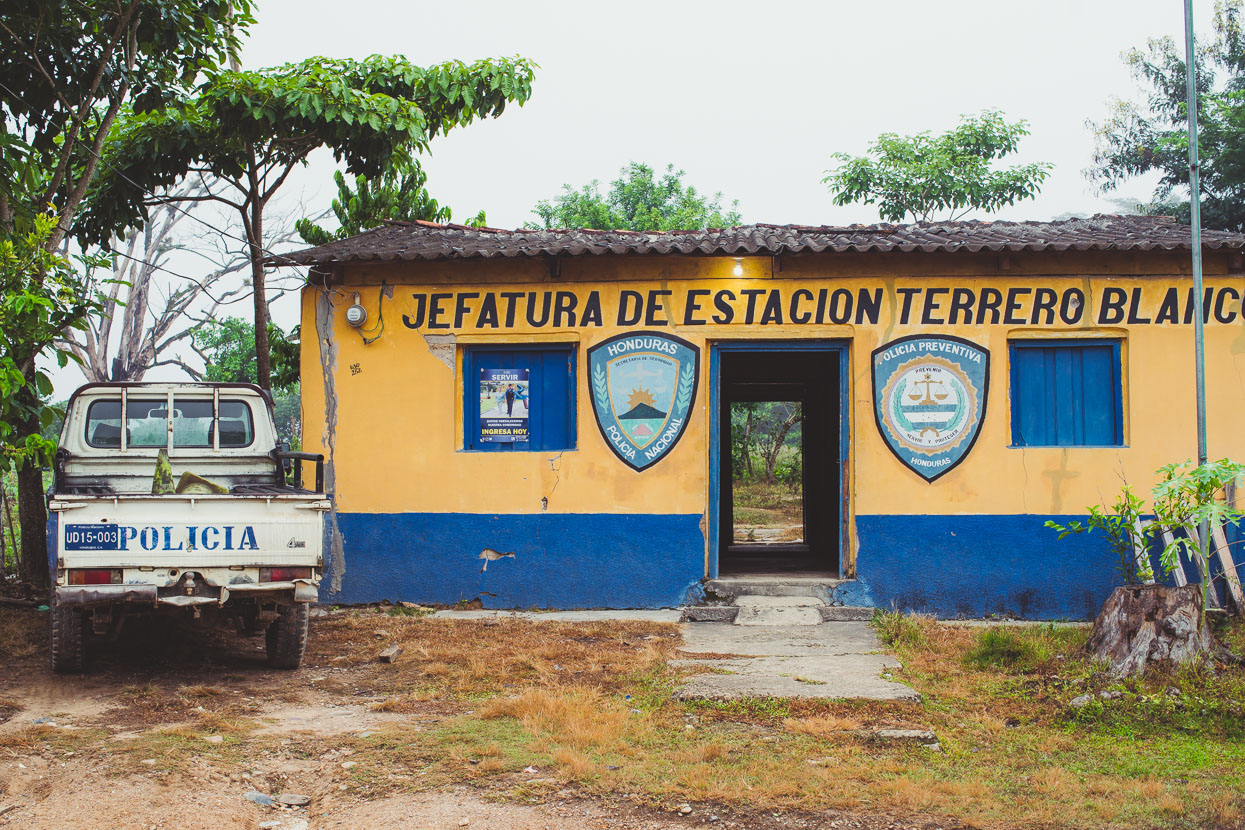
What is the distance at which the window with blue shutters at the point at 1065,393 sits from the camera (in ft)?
29.6

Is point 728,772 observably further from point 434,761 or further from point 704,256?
point 704,256

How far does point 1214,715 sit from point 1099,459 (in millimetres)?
3785

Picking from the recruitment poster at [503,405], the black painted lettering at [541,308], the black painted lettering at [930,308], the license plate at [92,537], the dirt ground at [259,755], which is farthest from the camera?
the recruitment poster at [503,405]

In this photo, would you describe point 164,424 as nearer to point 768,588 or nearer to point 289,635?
point 289,635

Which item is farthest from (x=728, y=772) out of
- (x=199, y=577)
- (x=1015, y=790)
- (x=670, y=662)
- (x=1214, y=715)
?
(x=199, y=577)

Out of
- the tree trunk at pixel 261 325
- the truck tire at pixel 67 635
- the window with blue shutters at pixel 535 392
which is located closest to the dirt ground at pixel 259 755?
the truck tire at pixel 67 635

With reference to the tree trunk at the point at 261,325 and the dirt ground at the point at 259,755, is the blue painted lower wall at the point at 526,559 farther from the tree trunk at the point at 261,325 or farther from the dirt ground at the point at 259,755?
the tree trunk at the point at 261,325

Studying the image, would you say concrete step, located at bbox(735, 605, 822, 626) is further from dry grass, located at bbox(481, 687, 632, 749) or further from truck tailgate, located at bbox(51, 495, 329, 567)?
truck tailgate, located at bbox(51, 495, 329, 567)

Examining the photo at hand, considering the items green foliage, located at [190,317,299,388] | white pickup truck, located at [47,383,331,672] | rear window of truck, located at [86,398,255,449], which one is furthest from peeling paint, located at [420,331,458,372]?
green foliage, located at [190,317,299,388]

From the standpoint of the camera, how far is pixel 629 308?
9.23 meters

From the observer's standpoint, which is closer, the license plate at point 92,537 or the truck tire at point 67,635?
the license plate at point 92,537

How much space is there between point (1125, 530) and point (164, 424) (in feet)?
26.2

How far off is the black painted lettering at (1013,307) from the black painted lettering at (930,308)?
1.87 ft

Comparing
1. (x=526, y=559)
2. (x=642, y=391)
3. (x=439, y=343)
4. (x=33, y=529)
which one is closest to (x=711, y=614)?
(x=526, y=559)
